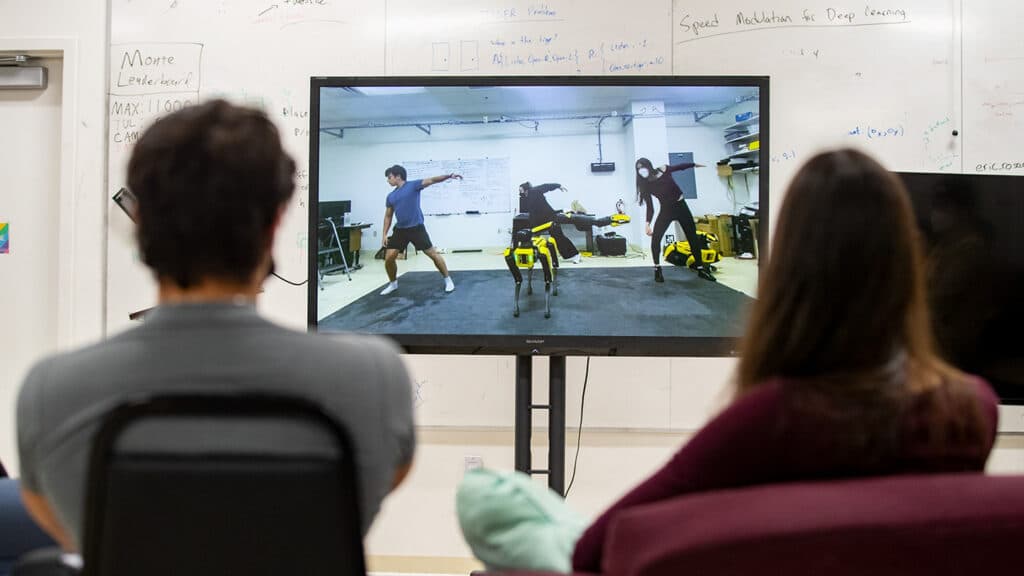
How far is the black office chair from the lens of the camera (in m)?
0.88

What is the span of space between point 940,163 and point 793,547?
2592mm

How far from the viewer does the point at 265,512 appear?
0.91m

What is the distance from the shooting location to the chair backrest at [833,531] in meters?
0.82

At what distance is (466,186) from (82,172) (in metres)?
1.61

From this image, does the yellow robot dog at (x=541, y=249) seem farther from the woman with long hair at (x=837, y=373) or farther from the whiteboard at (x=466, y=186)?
the woman with long hair at (x=837, y=373)

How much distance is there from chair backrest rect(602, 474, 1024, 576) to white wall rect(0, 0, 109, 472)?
113 inches

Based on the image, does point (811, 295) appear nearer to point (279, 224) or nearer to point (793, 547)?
point (793, 547)

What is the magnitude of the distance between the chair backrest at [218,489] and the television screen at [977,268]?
197 cm

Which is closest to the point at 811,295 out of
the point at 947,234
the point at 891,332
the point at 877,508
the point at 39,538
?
the point at 891,332

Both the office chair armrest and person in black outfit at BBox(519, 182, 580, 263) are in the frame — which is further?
person in black outfit at BBox(519, 182, 580, 263)

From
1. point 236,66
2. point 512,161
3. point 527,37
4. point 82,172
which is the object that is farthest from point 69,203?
point 527,37

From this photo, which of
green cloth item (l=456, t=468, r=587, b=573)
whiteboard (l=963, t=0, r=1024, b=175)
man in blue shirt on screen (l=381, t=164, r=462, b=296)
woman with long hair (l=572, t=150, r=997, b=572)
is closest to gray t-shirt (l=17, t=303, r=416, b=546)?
green cloth item (l=456, t=468, r=587, b=573)

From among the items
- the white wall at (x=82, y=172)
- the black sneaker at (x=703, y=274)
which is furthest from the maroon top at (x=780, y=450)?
the white wall at (x=82, y=172)

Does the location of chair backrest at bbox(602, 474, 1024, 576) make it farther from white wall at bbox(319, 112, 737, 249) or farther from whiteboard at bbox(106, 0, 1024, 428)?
whiteboard at bbox(106, 0, 1024, 428)
